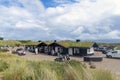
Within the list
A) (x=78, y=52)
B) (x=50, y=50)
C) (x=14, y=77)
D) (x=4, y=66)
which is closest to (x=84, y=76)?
(x=14, y=77)

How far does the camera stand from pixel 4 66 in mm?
19719

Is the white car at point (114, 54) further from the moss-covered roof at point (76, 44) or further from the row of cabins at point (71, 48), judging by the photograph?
the moss-covered roof at point (76, 44)

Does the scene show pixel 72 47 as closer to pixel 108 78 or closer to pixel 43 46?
pixel 43 46

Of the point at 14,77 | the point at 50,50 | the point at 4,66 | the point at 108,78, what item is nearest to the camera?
the point at 108,78

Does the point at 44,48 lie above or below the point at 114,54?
above

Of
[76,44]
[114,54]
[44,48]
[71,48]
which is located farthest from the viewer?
[44,48]

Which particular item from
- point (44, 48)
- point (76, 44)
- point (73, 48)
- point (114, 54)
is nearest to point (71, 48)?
point (73, 48)

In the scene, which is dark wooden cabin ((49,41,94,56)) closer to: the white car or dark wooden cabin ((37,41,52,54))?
dark wooden cabin ((37,41,52,54))

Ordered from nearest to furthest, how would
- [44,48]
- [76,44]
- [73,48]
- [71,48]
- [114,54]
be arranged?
1. [114,54]
2. [73,48]
3. [71,48]
4. [76,44]
5. [44,48]

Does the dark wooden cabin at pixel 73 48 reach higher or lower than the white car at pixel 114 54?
higher

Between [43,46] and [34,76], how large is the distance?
67.9 m

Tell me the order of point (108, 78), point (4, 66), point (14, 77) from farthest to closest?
point (4, 66), point (14, 77), point (108, 78)

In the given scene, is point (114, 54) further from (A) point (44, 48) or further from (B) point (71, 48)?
(A) point (44, 48)

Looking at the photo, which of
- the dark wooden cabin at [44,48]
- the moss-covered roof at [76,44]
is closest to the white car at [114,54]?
the moss-covered roof at [76,44]
